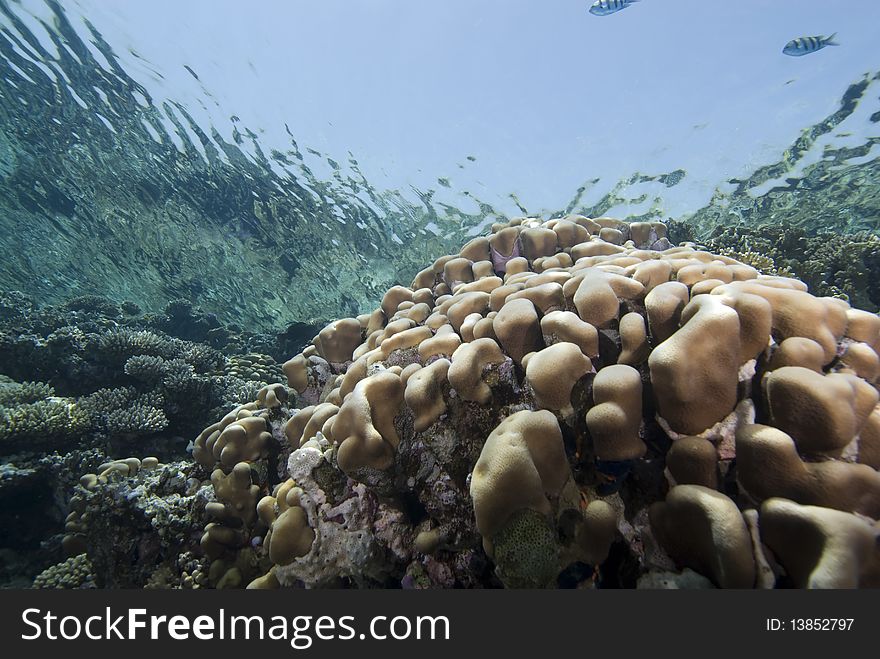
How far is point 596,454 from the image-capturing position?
1.92m

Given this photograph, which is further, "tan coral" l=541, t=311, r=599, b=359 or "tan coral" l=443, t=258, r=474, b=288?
"tan coral" l=443, t=258, r=474, b=288

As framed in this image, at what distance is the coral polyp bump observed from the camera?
1.48 meters

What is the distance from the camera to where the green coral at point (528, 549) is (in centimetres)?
169

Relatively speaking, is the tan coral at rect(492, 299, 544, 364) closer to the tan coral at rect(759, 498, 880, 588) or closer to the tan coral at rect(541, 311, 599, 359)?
the tan coral at rect(541, 311, 599, 359)

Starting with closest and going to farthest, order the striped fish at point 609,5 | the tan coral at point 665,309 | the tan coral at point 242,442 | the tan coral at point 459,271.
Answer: the tan coral at point 665,309 → the tan coral at point 242,442 → the tan coral at point 459,271 → the striped fish at point 609,5

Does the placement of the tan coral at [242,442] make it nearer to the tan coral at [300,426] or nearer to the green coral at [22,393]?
the tan coral at [300,426]

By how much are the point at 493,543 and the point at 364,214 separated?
15.3 meters

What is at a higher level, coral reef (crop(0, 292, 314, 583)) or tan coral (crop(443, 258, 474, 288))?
tan coral (crop(443, 258, 474, 288))

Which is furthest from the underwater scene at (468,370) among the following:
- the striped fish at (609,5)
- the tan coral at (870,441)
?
the striped fish at (609,5)

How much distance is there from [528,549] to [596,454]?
594 millimetres

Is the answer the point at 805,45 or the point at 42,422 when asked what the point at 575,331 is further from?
the point at 805,45

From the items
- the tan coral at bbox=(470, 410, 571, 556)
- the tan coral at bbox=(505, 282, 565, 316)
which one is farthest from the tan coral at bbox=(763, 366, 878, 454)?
the tan coral at bbox=(505, 282, 565, 316)

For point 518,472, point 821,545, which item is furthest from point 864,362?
point 518,472

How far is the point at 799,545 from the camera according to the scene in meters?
1.32
